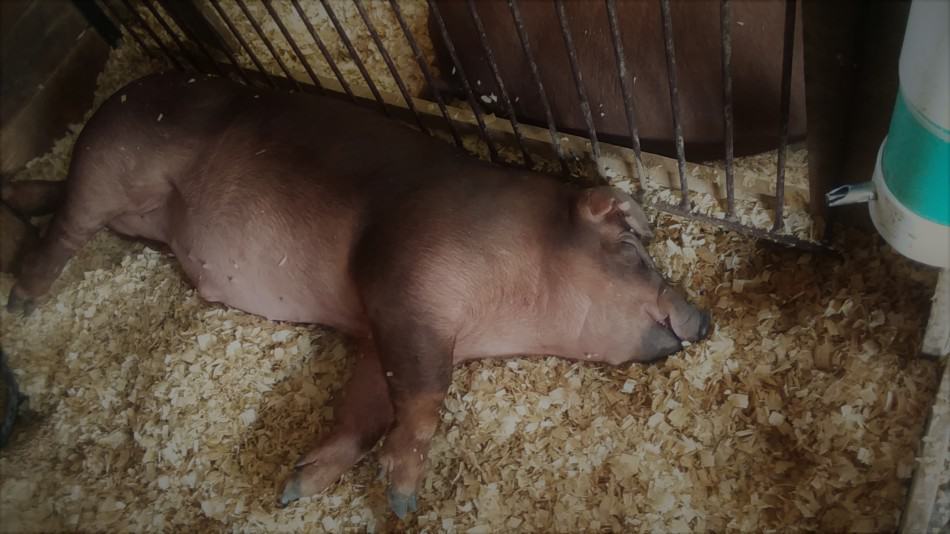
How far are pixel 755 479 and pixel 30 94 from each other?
2.21m

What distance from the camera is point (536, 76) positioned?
1.84 m

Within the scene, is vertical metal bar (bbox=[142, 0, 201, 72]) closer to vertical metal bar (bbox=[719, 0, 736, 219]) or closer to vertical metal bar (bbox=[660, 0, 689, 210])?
vertical metal bar (bbox=[660, 0, 689, 210])

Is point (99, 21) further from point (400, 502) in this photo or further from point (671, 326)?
point (671, 326)

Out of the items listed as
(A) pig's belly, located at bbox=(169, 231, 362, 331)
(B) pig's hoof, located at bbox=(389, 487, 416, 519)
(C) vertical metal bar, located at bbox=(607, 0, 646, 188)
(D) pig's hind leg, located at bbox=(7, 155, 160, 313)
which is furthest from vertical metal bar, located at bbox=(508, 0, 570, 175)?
(D) pig's hind leg, located at bbox=(7, 155, 160, 313)

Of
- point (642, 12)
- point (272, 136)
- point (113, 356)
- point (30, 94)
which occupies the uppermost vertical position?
point (30, 94)

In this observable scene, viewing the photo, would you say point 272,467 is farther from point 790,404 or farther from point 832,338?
point 832,338

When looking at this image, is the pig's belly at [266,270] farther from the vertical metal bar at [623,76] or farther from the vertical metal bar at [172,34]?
the vertical metal bar at [623,76]

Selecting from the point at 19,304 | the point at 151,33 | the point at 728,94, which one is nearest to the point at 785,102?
the point at 728,94

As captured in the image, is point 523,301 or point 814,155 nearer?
point 814,155

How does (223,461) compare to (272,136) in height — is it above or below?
below

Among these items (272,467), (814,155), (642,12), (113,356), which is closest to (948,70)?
(814,155)

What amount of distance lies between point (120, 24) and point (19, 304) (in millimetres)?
972

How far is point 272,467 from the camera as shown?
192 cm

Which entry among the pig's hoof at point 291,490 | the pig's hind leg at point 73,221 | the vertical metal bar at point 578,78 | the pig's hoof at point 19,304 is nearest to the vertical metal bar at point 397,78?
the vertical metal bar at point 578,78
